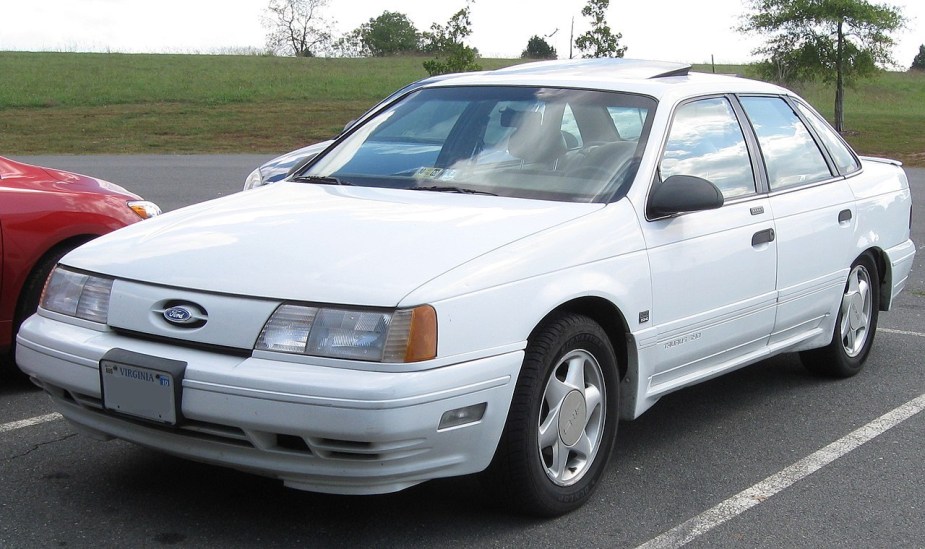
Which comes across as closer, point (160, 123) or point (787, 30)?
point (160, 123)

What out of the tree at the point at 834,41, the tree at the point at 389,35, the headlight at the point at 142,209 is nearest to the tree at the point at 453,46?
the tree at the point at 834,41

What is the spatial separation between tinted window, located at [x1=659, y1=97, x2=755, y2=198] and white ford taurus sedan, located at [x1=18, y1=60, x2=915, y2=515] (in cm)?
1

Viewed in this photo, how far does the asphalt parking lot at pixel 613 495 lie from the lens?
369cm

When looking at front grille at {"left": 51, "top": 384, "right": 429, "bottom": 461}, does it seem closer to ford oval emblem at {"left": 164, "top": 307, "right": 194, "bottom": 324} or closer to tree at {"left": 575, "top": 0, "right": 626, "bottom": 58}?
ford oval emblem at {"left": 164, "top": 307, "right": 194, "bottom": 324}

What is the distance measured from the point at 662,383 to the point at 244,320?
5.98 feet

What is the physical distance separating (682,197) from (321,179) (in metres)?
1.57

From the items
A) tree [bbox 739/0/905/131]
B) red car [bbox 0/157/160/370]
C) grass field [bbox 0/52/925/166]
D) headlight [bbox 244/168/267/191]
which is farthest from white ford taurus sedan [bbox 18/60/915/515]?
tree [bbox 739/0/905/131]

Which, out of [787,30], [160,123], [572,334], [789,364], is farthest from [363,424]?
[787,30]

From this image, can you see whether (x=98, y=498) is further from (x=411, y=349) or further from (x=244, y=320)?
(x=411, y=349)

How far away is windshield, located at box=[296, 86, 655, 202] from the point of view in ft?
14.4

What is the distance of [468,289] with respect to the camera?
342cm

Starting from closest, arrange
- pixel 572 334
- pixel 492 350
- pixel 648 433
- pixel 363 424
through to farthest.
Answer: pixel 363 424
pixel 492 350
pixel 572 334
pixel 648 433

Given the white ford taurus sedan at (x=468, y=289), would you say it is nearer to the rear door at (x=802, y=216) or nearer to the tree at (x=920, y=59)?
the rear door at (x=802, y=216)

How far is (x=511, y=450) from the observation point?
11.8ft
